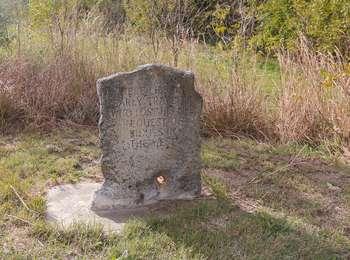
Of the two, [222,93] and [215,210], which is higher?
[222,93]

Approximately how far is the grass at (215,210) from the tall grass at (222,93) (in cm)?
42

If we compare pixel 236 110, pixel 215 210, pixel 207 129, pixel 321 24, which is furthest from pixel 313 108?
pixel 215 210

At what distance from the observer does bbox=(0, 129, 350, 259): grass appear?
3160mm

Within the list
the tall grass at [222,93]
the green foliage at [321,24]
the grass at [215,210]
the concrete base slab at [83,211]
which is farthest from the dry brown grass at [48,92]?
the green foliage at [321,24]

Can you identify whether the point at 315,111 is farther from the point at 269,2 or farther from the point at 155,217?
the point at 269,2

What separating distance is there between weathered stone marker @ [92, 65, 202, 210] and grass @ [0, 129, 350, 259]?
308 millimetres

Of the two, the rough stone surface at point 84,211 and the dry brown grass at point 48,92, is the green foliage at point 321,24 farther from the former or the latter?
the rough stone surface at point 84,211

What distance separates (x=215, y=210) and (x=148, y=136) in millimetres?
731

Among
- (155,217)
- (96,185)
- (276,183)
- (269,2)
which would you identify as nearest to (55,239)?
(155,217)

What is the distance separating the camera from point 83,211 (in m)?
3.64

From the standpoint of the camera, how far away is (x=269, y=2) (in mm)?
8859

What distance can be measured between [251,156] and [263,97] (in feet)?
3.70

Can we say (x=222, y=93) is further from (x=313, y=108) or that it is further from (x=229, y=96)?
(x=313, y=108)

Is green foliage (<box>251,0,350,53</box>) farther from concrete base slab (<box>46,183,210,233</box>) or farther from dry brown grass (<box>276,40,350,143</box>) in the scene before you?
concrete base slab (<box>46,183,210,233</box>)
